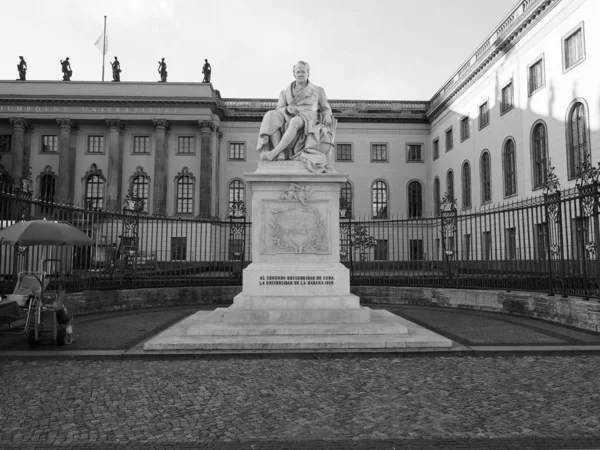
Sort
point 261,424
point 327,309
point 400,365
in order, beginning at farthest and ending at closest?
point 327,309, point 400,365, point 261,424

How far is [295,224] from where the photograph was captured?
8578 mm

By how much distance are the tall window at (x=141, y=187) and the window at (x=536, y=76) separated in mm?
32934

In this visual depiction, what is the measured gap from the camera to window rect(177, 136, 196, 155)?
149 feet

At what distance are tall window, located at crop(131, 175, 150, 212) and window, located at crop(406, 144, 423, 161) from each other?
26022mm

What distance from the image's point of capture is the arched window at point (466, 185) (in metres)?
39.2

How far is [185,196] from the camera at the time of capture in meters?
45.7

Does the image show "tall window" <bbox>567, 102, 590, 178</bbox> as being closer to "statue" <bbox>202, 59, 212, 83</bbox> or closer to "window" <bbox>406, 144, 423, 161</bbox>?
"window" <bbox>406, 144, 423, 161</bbox>

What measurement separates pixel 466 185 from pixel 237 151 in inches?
888

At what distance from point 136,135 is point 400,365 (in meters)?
43.9

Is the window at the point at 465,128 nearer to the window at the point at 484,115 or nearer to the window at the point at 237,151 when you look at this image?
the window at the point at 484,115

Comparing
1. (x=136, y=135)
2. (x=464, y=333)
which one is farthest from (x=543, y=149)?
(x=136, y=135)

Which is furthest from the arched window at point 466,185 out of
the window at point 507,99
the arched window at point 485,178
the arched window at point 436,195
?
the window at point 507,99

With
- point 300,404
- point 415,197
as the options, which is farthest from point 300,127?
point 415,197

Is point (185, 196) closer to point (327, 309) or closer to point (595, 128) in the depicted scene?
point (595, 128)
